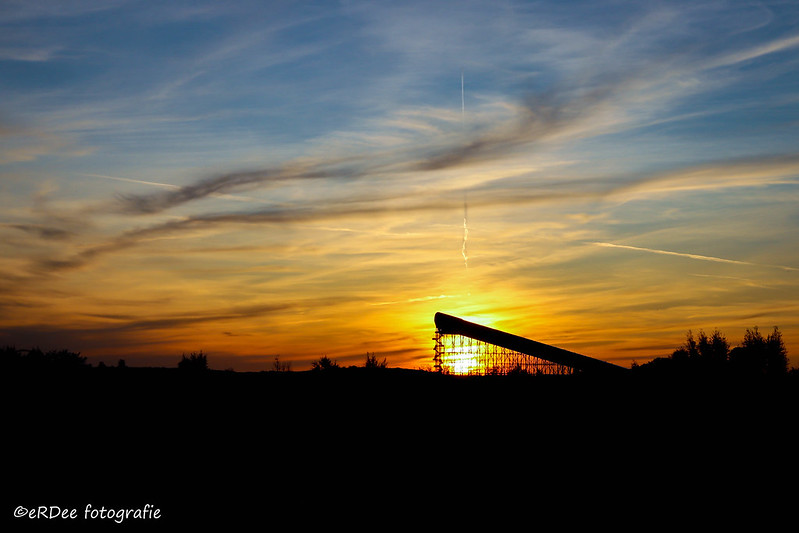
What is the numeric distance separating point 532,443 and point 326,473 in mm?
4195

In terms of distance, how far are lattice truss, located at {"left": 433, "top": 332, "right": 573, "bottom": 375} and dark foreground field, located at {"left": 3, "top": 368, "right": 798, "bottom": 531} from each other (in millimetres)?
13922

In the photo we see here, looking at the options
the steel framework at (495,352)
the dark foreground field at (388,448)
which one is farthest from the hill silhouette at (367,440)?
the steel framework at (495,352)

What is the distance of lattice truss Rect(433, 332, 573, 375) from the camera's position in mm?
30125

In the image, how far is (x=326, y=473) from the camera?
1214 centimetres

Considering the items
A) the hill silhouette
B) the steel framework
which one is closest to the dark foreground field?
the hill silhouette

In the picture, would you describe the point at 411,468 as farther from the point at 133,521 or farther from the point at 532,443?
the point at 133,521

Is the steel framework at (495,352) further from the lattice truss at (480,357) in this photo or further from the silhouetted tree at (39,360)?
the silhouetted tree at (39,360)

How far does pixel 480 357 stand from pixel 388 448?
711 inches

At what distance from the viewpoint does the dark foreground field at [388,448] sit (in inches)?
436

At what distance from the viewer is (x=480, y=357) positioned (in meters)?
30.8

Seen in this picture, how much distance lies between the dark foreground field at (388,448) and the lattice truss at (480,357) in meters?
13.9

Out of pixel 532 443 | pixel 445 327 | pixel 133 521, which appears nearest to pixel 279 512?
pixel 133 521

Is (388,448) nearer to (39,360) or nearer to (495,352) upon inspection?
(39,360)

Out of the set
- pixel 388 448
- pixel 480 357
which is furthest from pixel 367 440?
pixel 480 357
